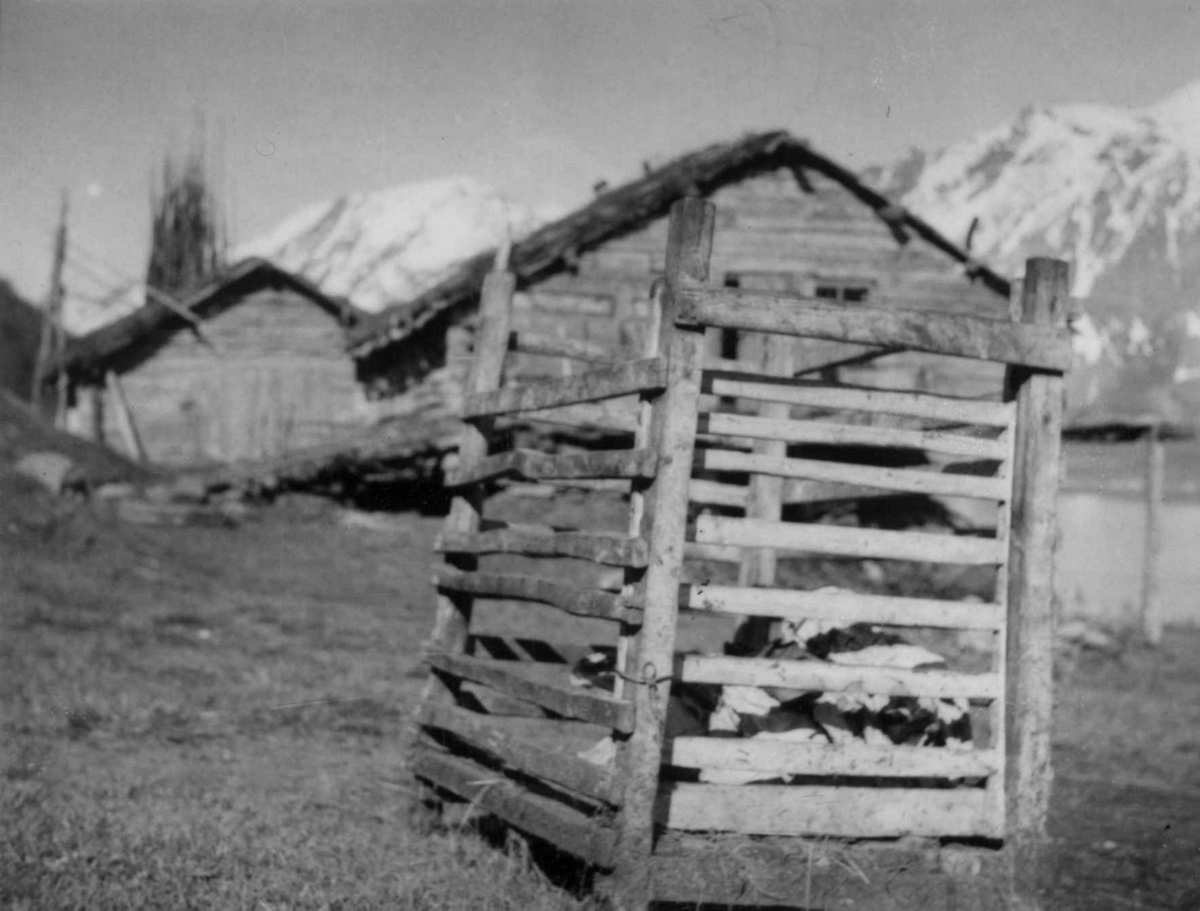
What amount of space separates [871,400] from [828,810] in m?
1.40

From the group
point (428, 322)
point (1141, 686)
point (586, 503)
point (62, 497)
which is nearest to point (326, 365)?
point (428, 322)

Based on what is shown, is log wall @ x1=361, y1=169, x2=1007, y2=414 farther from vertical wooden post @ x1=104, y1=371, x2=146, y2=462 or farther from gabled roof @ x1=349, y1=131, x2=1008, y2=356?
vertical wooden post @ x1=104, y1=371, x2=146, y2=462

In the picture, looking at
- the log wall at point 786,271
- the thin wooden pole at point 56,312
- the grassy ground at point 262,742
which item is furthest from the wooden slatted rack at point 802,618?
the thin wooden pole at point 56,312

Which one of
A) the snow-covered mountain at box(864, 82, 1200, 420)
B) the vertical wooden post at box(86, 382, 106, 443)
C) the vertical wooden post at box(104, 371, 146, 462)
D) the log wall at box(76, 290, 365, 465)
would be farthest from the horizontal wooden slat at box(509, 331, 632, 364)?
the snow-covered mountain at box(864, 82, 1200, 420)

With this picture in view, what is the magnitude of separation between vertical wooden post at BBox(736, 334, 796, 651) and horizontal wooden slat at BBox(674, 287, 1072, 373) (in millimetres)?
1355

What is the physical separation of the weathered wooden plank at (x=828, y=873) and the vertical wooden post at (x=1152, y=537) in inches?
446

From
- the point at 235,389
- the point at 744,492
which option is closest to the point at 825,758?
the point at 744,492

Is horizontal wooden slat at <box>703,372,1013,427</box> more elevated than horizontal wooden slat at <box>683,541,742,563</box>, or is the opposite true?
horizontal wooden slat at <box>703,372,1013,427</box>

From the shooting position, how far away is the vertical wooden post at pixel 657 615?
3.54 metres

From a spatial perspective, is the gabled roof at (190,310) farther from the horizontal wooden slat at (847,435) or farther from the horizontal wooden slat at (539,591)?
the horizontal wooden slat at (847,435)

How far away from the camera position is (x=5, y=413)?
15984 millimetres

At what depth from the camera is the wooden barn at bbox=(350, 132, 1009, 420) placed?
567 inches

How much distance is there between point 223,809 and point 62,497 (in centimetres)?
967

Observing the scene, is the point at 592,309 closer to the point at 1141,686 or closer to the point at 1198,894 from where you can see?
the point at 1141,686
